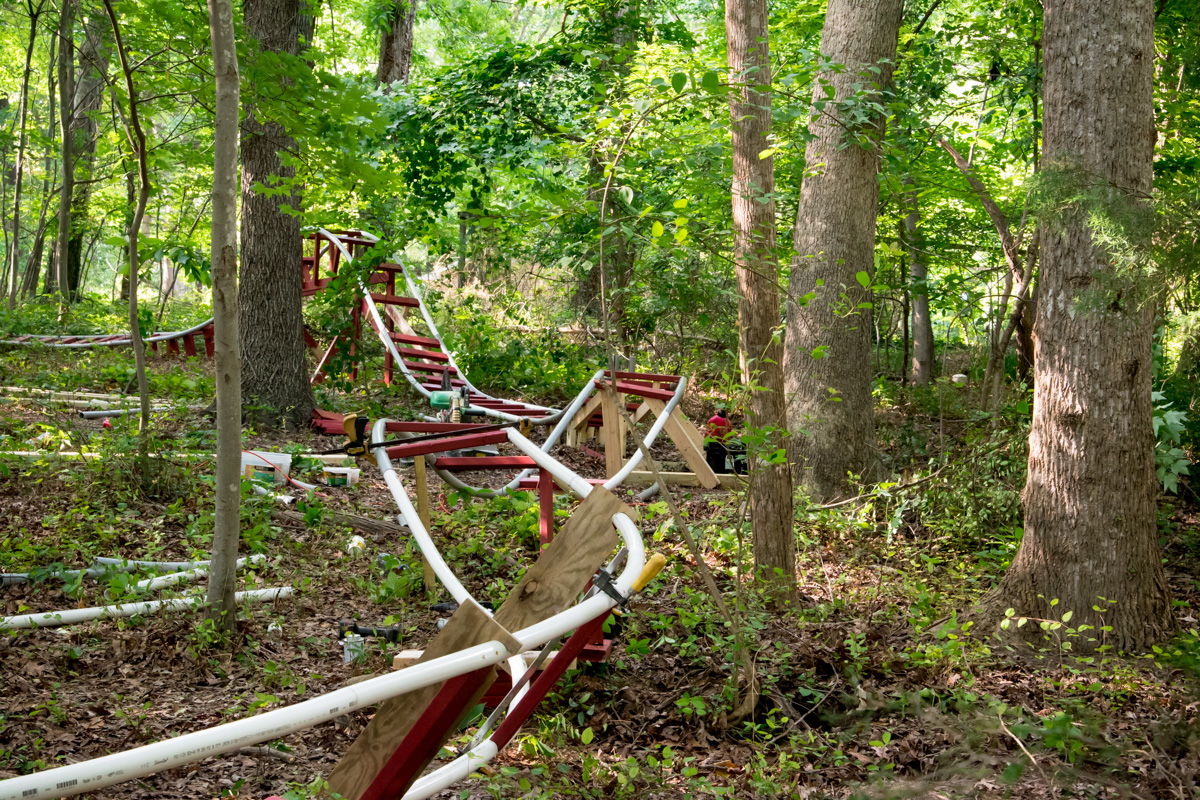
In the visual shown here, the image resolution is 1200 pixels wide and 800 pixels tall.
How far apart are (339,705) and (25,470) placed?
5.16m

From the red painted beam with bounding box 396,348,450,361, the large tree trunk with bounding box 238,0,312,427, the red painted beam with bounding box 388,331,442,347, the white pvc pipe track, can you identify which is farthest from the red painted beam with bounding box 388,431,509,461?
the red painted beam with bounding box 388,331,442,347

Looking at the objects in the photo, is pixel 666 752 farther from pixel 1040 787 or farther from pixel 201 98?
pixel 201 98

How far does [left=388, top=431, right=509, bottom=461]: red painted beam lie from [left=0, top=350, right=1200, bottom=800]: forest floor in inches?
34.0

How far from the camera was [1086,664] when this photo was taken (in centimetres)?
407

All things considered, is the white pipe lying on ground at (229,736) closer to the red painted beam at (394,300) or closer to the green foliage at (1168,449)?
the green foliage at (1168,449)

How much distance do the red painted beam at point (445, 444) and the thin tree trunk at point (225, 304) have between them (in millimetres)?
837

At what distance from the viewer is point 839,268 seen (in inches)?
261

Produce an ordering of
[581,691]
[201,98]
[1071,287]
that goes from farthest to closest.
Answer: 1. [201,98]
2. [1071,287]
3. [581,691]

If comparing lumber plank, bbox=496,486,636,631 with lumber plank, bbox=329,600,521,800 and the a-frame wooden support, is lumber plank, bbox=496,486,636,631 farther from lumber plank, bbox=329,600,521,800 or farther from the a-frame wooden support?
the a-frame wooden support

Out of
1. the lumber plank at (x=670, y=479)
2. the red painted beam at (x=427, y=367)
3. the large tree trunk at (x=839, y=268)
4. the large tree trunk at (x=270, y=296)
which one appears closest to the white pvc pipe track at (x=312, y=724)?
the large tree trunk at (x=839, y=268)

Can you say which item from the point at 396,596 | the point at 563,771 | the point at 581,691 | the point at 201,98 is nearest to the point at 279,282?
the point at 201,98

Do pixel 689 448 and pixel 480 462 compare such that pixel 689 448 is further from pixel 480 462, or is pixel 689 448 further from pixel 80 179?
pixel 80 179

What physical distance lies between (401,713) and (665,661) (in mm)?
2352

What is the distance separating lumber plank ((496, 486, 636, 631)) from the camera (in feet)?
8.06
